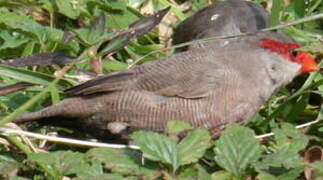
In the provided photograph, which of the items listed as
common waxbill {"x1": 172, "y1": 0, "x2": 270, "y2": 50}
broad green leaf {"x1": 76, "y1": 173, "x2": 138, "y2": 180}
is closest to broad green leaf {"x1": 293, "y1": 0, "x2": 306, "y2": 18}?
common waxbill {"x1": 172, "y1": 0, "x2": 270, "y2": 50}

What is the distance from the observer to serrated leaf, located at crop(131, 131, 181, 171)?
5.02 metres

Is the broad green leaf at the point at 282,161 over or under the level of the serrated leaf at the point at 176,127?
under

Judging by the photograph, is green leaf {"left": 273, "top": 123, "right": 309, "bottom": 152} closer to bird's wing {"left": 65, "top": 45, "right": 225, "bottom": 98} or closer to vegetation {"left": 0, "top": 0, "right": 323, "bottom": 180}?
vegetation {"left": 0, "top": 0, "right": 323, "bottom": 180}

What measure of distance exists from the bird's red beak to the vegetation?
114 millimetres

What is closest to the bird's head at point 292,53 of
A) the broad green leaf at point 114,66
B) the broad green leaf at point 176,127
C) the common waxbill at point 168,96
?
the common waxbill at point 168,96

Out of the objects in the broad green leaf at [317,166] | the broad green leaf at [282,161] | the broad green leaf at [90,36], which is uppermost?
the broad green leaf at [90,36]

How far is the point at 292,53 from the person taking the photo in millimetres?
6441

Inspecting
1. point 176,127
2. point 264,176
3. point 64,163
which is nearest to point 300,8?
point 176,127

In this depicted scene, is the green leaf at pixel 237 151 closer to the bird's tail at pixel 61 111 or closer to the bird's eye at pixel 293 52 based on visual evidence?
the bird's tail at pixel 61 111

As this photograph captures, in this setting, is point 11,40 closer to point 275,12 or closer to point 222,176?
point 275,12

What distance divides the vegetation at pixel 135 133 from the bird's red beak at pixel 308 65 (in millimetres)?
114

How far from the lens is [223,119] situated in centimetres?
605

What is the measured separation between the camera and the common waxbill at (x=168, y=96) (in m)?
6.05

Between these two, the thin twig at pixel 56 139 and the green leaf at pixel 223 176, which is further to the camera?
the thin twig at pixel 56 139
